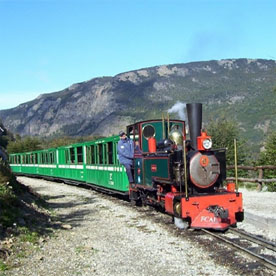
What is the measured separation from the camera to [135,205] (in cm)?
1298

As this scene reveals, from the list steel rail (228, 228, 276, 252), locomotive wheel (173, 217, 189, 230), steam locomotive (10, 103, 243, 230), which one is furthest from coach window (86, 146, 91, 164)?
steel rail (228, 228, 276, 252)

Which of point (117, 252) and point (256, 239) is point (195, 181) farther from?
point (117, 252)

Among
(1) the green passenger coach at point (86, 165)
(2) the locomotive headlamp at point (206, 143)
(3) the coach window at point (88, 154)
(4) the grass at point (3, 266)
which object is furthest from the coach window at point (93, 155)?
(4) the grass at point (3, 266)

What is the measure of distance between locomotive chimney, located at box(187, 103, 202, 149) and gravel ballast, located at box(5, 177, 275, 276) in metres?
2.17

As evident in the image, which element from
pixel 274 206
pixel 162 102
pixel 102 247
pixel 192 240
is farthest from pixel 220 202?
pixel 162 102

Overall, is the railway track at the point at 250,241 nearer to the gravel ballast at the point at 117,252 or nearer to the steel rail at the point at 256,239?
the steel rail at the point at 256,239

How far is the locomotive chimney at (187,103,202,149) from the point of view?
8664 mm

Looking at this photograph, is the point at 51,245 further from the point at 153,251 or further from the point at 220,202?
the point at 220,202

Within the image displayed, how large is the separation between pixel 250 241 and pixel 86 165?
13017 mm

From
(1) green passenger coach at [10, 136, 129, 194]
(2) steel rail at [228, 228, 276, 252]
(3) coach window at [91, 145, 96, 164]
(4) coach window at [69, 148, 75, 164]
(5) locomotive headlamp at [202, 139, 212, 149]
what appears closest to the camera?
(2) steel rail at [228, 228, 276, 252]

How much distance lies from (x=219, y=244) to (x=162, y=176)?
2.50 m

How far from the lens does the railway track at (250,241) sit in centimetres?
607

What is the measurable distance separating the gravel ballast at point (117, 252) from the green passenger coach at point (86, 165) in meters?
3.66

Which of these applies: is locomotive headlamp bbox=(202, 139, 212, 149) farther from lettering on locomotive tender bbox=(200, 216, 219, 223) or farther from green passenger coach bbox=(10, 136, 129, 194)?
green passenger coach bbox=(10, 136, 129, 194)
